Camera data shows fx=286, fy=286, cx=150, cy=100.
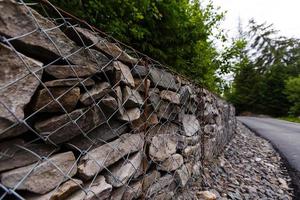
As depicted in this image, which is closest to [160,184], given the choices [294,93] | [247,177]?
[247,177]

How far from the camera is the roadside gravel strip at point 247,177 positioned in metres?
3.62

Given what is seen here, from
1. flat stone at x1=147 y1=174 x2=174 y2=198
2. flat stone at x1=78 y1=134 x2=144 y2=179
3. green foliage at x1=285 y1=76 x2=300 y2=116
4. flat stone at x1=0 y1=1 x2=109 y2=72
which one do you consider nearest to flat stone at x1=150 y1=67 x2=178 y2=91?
flat stone at x1=78 y1=134 x2=144 y2=179

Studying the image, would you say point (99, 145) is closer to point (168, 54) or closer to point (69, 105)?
point (69, 105)

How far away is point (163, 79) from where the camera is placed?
9.21 feet

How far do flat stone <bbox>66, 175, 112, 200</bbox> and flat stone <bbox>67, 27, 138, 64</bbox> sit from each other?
2.67ft

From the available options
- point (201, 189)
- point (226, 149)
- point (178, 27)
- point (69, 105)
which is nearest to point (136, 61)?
point (69, 105)

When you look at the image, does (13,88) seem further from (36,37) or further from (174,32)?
(174,32)

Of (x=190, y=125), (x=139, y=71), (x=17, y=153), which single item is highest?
(x=139, y=71)

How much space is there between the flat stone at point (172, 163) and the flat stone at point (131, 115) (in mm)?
618

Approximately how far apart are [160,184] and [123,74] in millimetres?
1110

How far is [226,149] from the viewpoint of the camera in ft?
20.3

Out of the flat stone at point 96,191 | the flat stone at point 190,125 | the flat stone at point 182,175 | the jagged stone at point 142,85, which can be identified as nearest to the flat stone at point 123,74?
the jagged stone at point 142,85

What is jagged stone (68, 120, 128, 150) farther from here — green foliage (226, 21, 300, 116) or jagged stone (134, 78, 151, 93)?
green foliage (226, 21, 300, 116)

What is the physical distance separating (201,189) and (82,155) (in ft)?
7.24
